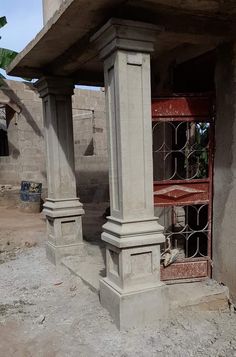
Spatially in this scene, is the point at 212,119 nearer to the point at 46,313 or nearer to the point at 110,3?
the point at 110,3

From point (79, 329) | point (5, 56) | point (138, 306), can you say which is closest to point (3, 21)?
point (5, 56)

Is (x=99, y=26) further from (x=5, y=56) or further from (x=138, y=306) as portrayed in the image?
(x=5, y=56)

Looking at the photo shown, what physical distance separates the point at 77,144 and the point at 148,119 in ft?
41.1

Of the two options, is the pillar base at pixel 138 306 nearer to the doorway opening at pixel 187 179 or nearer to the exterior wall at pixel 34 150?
the doorway opening at pixel 187 179

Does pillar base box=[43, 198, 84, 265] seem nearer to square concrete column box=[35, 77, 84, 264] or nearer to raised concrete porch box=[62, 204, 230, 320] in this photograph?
square concrete column box=[35, 77, 84, 264]

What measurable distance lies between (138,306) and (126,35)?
2.59m

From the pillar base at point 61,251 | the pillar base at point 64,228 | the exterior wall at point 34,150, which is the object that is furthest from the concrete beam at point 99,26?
the exterior wall at point 34,150

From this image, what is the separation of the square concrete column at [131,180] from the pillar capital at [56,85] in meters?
1.96

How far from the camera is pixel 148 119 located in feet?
11.6

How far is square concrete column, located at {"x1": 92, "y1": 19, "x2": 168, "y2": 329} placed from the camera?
3.37 m

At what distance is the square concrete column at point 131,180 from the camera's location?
11.1 ft

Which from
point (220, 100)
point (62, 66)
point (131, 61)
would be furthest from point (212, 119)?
point (62, 66)

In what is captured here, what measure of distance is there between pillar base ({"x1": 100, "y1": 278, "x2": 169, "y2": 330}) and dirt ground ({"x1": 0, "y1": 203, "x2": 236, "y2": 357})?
0.08 meters

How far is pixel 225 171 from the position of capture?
4020mm
